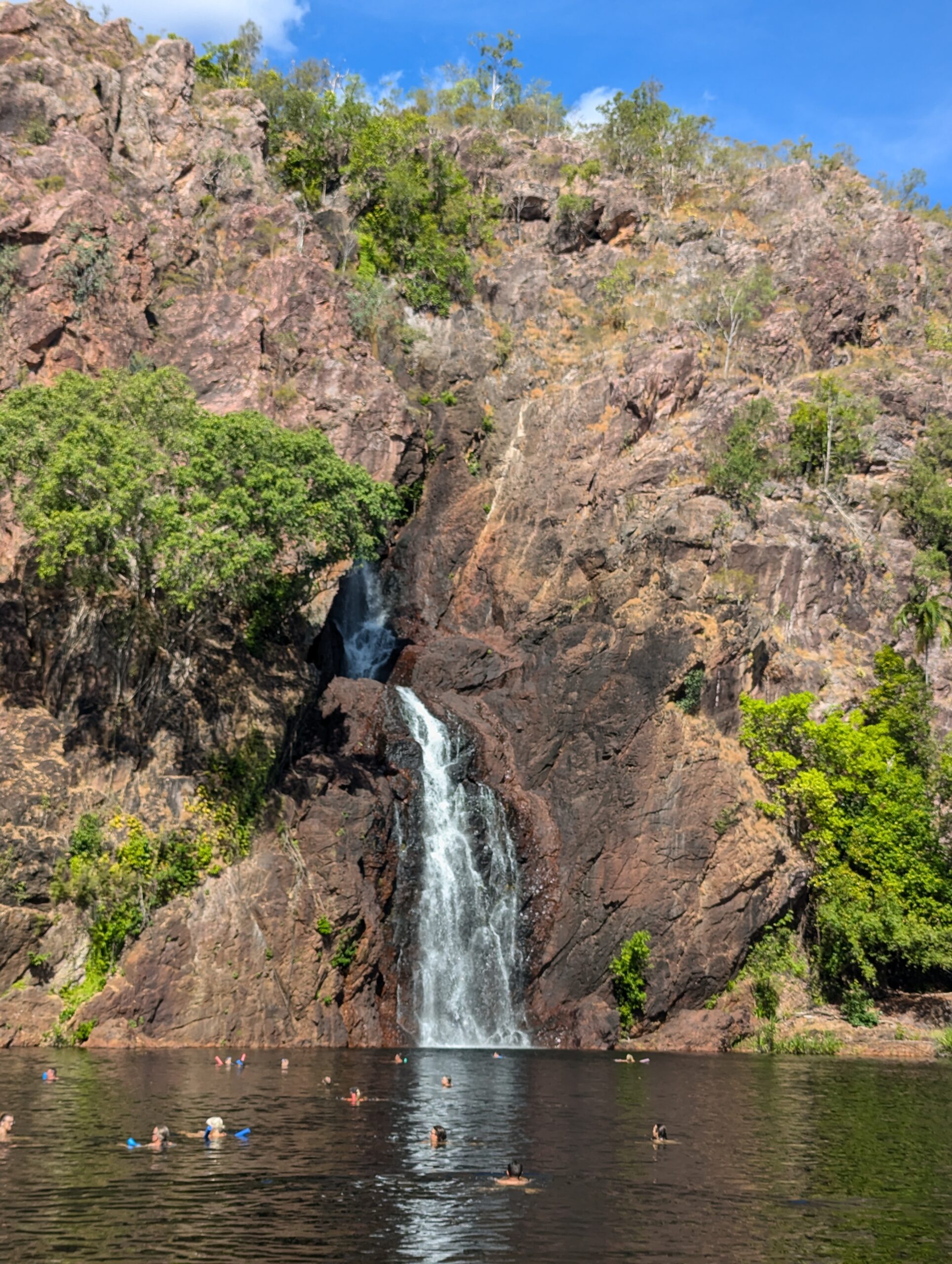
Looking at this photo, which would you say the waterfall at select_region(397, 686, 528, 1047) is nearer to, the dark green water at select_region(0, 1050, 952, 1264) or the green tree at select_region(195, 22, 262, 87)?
the dark green water at select_region(0, 1050, 952, 1264)

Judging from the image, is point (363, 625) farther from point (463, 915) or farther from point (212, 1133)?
point (212, 1133)

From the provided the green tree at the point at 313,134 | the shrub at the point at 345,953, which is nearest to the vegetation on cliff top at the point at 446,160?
the green tree at the point at 313,134

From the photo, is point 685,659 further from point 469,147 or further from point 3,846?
point 469,147

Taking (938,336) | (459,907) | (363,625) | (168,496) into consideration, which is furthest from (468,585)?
(938,336)

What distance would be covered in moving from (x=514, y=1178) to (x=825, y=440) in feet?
206

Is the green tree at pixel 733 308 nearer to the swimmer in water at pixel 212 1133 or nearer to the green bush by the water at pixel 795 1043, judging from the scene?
the green bush by the water at pixel 795 1043

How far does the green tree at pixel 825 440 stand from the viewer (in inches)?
2960

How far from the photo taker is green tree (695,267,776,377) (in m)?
84.1

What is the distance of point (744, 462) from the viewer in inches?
2719

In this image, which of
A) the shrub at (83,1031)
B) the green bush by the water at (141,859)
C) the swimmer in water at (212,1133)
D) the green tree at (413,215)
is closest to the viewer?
the swimmer in water at (212,1133)

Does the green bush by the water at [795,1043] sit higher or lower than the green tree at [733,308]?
lower

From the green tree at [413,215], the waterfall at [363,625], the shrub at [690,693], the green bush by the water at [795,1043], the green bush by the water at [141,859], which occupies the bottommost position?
the green bush by the water at [795,1043]

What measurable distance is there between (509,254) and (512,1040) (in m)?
65.7

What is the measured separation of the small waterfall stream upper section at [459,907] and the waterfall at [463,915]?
3cm
